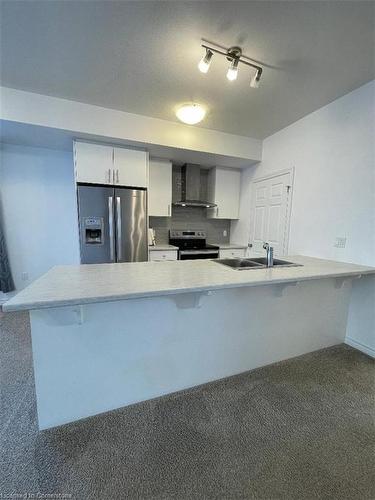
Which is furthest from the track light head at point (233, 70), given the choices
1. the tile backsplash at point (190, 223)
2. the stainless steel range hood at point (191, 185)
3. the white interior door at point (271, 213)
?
the tile backsplash at point (190, 223)

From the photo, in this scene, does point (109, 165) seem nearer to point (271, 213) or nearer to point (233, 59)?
point (233, 59)

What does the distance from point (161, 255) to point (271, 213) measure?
186 centimetres

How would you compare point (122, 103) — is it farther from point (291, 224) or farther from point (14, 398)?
point (14, 398)

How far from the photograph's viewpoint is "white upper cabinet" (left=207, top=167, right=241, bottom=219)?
386 cm

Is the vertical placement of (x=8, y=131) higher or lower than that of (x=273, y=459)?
higher

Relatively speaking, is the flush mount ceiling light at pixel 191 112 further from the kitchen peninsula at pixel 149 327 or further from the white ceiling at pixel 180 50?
the kitchen peninsula at pixel 149 327

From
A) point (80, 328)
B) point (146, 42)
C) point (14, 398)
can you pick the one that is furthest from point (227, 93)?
point (14, 398)

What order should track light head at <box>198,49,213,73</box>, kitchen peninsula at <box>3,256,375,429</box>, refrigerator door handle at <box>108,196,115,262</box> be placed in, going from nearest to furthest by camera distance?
kitchen peninsula at <box>3,256,375,429</box> < track light head at <box>198,49,213,73</box> < refrigerator door handle at <box>108,196,115,262</box>

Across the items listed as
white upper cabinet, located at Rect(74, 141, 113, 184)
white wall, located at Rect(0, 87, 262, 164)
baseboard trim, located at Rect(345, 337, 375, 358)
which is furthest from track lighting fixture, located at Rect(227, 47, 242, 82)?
baseboard trim, located at Rect(345, 337, 375, 358)

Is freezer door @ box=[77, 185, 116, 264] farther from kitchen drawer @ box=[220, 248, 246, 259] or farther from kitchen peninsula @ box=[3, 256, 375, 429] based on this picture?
kitchen drawer @ box=[220, 248, 246, 259]

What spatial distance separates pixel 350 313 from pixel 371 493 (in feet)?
Answer: 5.49

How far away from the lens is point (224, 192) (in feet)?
12.9

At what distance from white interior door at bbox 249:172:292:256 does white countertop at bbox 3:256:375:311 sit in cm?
126

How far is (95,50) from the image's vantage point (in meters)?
1.70
